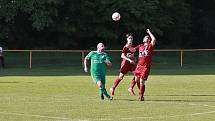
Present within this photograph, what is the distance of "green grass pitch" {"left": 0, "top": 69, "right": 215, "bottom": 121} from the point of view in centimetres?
1498

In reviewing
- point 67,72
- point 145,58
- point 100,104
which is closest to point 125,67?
point 145,58

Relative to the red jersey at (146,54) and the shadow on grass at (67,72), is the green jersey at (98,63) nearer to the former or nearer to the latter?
the red jersey at (146,54)

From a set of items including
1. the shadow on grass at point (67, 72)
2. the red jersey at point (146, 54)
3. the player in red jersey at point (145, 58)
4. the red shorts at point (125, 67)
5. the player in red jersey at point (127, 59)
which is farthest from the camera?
the shadow on grass at point (67, 72)

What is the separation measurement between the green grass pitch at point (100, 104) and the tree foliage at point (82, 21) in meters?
26.4

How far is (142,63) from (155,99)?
1260 mm

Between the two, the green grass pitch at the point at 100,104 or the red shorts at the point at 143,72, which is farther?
the red shorts at the point at 143,72

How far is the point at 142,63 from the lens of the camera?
19984 millimetres

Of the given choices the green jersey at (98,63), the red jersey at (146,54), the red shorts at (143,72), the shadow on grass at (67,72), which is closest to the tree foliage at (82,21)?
the shadow on grass at (67,72)

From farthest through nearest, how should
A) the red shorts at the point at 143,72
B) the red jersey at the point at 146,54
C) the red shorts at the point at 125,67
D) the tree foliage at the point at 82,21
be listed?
the tree foliage at the point at 82,21
the red shorts at the point at 125,67
the red jersey at the point at 146,54
the red shorts at the point at 143,72

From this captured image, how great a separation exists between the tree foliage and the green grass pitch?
26424 mm

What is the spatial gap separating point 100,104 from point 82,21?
3868 cm

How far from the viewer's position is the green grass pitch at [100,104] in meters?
15.0

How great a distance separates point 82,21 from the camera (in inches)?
2215

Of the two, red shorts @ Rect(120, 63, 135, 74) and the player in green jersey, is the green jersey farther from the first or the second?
red shorts @ Rect(120, 63, 135, 74)
